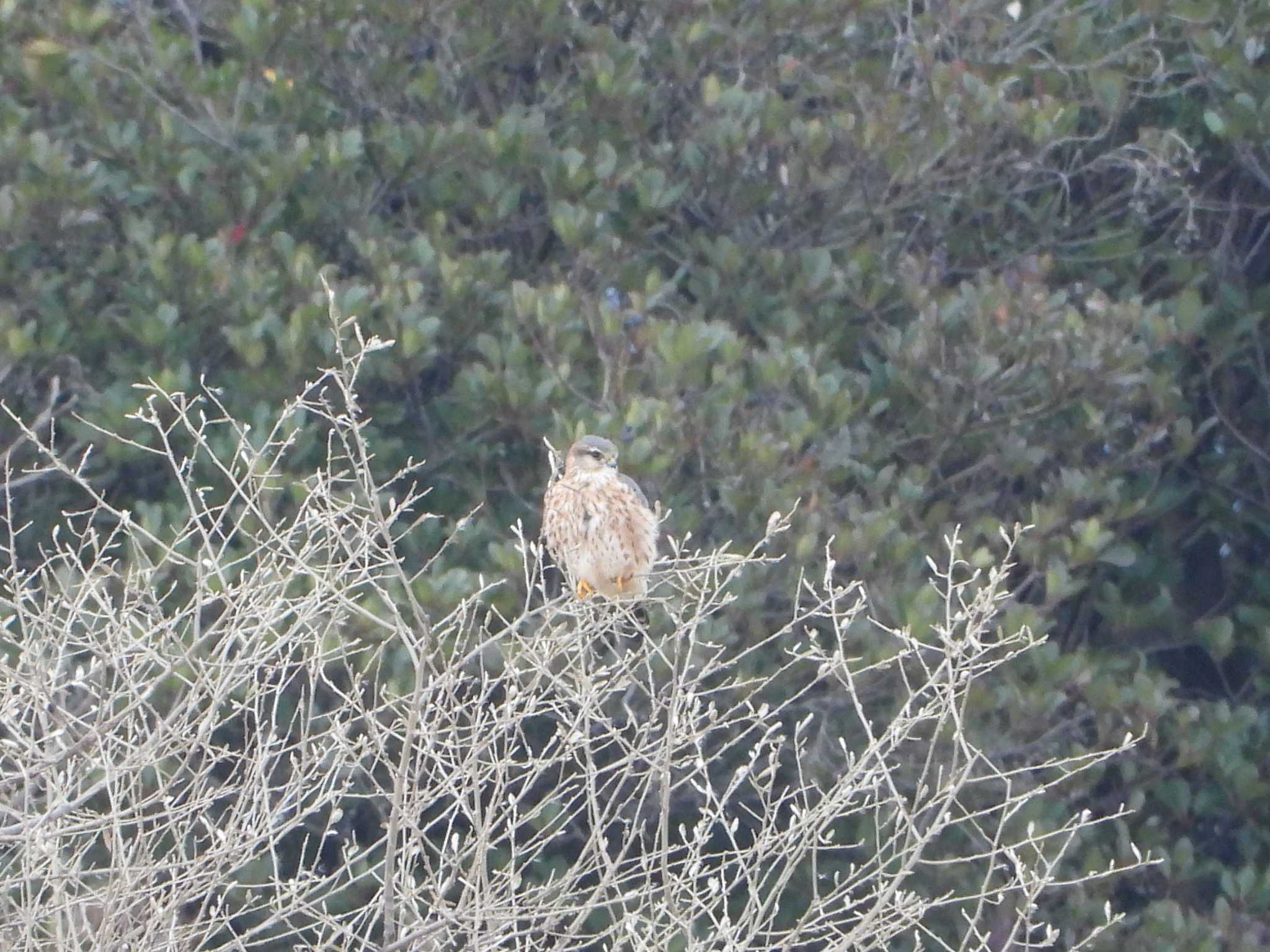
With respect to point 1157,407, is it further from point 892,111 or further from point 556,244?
point 556,244

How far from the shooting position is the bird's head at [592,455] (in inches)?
247

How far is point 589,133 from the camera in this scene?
7.93m

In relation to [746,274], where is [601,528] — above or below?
above

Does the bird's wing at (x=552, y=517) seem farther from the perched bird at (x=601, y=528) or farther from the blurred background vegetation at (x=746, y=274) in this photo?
the blurred background vegetation at (x=746, y=274)

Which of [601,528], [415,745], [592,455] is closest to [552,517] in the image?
[601,528]

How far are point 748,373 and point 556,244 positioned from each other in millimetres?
1118

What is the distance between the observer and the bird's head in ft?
20.6

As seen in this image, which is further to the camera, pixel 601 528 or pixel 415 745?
pixel 601 528

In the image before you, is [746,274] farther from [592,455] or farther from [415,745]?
[415,745]

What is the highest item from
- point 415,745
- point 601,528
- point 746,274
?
point 415,745

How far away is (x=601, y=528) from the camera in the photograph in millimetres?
6473

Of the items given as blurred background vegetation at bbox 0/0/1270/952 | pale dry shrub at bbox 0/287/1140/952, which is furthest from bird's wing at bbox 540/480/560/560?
pale dry shrub at bbox 0/287/1140/952

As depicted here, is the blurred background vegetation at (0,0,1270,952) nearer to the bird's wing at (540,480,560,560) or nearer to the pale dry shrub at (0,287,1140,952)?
the bird's wing at (540,480,560,560)

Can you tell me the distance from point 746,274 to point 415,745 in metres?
3.24
